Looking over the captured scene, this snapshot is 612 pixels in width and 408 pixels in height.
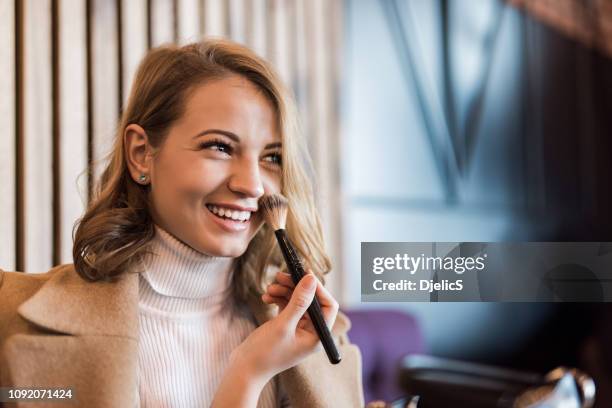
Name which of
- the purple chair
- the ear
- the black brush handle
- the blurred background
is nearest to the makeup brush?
the black brush handle

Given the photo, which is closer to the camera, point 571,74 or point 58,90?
point 58,90

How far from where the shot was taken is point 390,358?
4.77ft

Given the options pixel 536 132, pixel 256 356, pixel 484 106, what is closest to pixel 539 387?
pixel 256 356

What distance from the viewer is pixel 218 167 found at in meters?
0.68

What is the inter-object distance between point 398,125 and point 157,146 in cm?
137

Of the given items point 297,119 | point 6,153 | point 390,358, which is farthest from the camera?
point 390,358

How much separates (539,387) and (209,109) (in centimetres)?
45

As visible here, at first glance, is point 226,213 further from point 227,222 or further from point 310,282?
point 310,282

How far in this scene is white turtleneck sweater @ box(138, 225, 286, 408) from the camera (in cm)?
72

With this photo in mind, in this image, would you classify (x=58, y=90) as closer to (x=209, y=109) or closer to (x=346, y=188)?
(x=209, y=109)

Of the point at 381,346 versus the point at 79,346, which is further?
the point at 381,346

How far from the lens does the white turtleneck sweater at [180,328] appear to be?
2.35 ft

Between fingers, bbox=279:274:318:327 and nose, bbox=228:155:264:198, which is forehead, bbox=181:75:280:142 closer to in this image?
nose, bbox=228:155:264:198

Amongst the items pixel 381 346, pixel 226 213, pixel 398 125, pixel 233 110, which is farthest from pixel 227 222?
pixel 398 125
